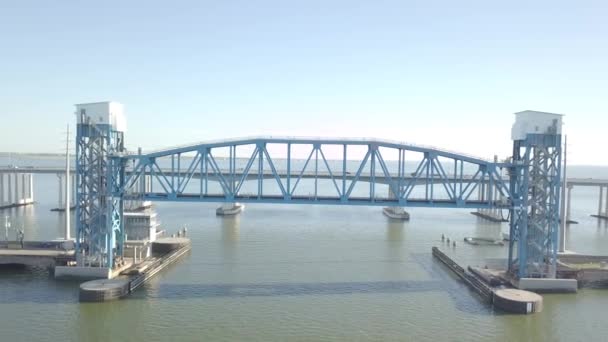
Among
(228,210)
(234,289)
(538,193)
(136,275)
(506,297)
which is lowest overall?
(234,289)

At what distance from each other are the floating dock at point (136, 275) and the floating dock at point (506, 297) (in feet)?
68.2

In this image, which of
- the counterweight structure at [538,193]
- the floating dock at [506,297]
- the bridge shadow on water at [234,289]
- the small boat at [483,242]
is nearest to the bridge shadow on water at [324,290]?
the bridge shadow on water at [234,289]

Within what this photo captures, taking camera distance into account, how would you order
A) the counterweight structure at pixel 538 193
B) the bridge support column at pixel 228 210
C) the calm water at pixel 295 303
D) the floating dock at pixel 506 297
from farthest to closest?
the bridge support column at pixel 228 210 < the counterweight structure at pixel 538 193 < the floating dock at pixel 506 297 < the calm water at pixel 295 303

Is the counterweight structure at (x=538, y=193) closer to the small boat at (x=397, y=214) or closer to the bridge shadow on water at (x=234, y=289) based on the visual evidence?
the bridge shadow on water at (x=234, y=289)

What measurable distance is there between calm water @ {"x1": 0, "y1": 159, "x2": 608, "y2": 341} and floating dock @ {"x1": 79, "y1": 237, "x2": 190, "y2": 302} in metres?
0.67

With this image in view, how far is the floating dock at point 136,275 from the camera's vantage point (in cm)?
2683

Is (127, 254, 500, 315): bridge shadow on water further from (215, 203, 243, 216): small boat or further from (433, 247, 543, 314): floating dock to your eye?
(215, 203, 243, 216): small boat

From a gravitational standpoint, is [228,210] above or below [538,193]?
below

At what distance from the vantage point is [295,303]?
2769cm

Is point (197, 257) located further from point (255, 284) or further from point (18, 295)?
point (18, 295)

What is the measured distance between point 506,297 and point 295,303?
11678mm

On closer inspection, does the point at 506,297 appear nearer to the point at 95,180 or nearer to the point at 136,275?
the point at 136,275

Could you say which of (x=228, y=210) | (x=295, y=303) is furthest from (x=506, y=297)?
(x=228, y=210)

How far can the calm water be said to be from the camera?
23359mm
